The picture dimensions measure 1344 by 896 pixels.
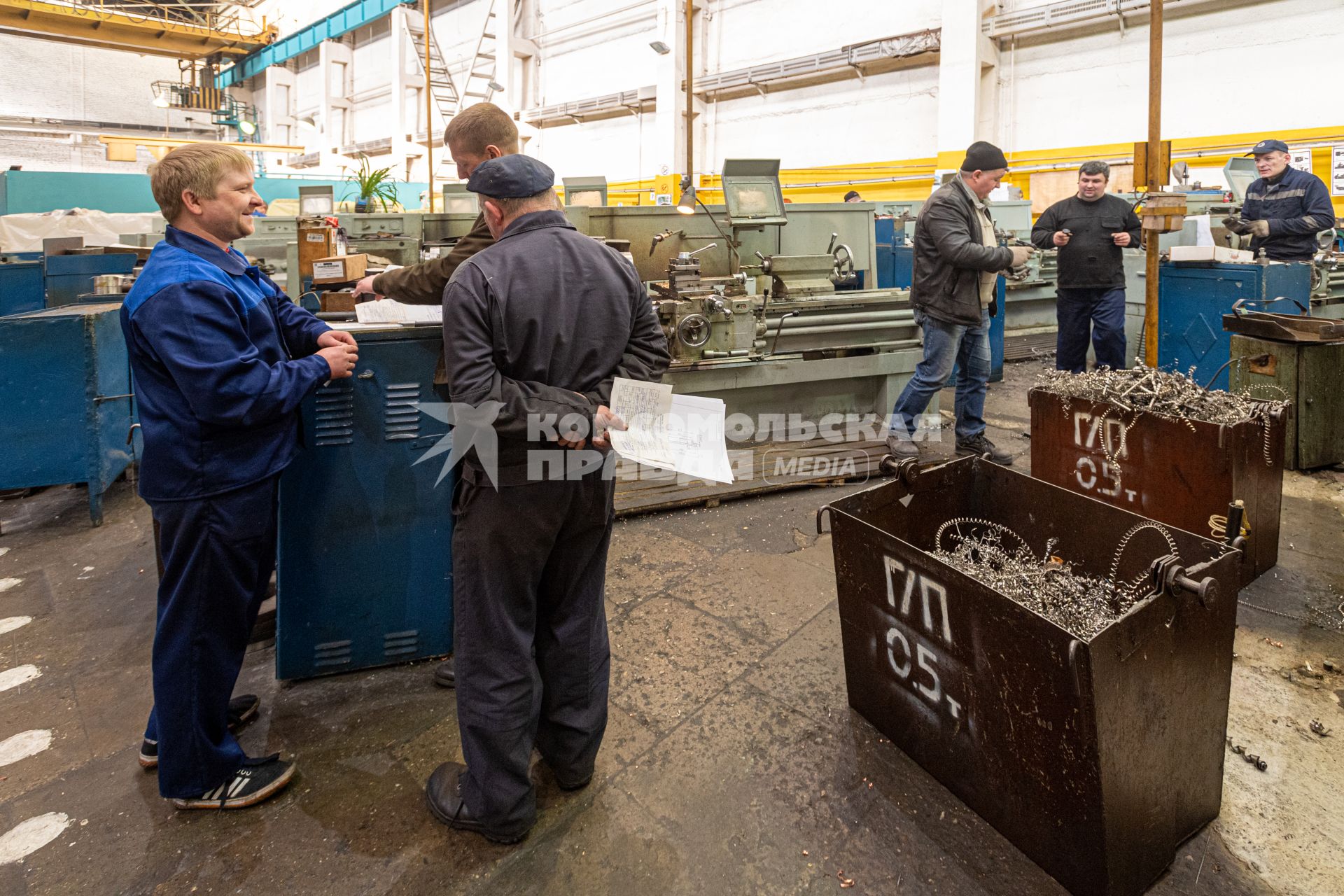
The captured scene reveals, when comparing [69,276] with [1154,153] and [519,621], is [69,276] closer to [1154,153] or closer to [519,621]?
[519,621]

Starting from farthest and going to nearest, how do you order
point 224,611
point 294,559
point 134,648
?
point 134,648 → point 294,559 → point 224,611

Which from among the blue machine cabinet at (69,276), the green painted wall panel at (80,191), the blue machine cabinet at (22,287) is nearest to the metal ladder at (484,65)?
the green painted wall panel at (80,191)

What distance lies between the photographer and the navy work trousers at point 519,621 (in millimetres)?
1387

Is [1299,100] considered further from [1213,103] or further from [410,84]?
[410,84]

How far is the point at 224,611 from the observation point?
4.95ft

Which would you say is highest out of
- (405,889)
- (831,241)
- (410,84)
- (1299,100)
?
(410,84)

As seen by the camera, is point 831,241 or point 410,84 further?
point 410,84

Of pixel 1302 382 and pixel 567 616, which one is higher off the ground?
pixel 1302 382

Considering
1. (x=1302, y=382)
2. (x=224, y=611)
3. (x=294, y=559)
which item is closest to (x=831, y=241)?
(x=1302, y=382)

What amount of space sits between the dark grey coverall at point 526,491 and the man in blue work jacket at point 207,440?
1.35ft

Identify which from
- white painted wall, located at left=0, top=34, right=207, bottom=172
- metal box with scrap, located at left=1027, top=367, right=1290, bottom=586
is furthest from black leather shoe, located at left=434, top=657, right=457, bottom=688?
white painted wall, located at left=0, top=34, right=207, bottom=172

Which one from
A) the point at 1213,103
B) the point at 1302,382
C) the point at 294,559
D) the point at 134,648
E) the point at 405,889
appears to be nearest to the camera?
the point at 405,889

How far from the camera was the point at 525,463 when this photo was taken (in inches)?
53.3

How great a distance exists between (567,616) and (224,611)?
2.17 ft
